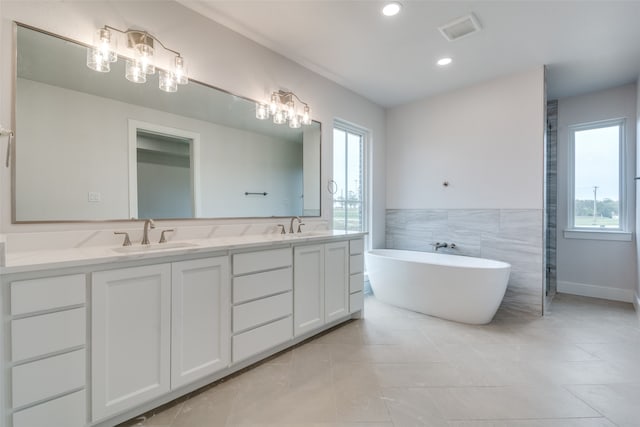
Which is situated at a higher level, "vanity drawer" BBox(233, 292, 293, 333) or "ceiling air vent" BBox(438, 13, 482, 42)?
"ceiling air vent" BBox(438, 13, 482, 42)

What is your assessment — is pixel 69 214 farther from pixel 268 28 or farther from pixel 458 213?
pixel 458 213

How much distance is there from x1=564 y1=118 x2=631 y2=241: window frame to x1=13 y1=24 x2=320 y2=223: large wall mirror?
3.87m

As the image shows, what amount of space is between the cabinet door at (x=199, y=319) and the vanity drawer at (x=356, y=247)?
4.25ft

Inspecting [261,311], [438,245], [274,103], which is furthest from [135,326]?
[438,245]

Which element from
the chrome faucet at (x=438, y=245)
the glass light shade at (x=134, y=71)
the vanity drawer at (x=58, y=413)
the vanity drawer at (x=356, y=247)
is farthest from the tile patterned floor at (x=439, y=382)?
the glass light shade at (x=134, y=71)

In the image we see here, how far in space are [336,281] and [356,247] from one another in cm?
41

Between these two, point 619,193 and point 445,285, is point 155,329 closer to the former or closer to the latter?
point 445,285

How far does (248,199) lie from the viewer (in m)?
2.56

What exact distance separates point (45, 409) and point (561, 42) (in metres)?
4.24

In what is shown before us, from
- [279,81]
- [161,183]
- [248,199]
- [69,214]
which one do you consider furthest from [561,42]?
[69,214]

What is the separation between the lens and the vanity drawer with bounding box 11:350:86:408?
3.74ft

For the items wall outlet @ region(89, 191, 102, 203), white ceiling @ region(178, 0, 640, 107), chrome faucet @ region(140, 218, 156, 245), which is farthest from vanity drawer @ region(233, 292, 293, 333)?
white ceiling @ region(178, 0, 640, 107)

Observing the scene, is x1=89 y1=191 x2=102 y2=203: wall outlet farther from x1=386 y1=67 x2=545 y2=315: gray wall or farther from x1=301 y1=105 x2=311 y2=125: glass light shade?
x1=386 y1=67 x2=545 y2=315: gray wall

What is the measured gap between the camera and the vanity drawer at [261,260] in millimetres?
1851
